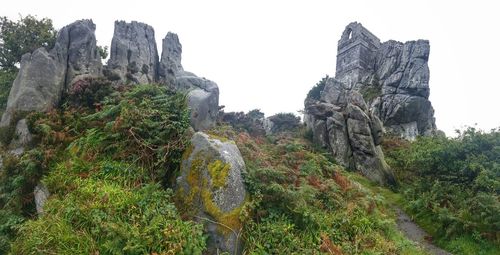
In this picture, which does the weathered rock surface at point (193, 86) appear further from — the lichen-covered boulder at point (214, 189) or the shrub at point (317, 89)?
the shrub at point (317, 89)

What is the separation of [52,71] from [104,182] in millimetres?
7506

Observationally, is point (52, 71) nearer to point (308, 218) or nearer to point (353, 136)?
point (308, 218)

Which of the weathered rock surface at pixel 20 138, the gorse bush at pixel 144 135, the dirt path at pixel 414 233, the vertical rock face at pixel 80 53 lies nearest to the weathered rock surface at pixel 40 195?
the gorse bush at pixel 144 135

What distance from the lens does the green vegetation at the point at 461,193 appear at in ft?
33.4

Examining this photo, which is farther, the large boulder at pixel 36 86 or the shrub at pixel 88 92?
the shrub at pixel 88 92

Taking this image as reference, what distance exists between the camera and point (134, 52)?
862 inches

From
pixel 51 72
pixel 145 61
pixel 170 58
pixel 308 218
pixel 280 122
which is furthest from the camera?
pixel 280 122

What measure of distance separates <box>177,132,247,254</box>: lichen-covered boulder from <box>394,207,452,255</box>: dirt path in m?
6.84

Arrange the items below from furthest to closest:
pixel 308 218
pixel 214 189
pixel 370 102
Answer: pixel 370 102 < pixel 308 218 < pixel 214 189

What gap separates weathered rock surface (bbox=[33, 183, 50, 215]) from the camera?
745 cm

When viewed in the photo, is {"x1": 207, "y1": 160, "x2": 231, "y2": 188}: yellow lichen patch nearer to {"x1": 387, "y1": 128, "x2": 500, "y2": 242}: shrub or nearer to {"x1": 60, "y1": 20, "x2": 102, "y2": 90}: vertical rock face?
{"x1": 387, "y1": 128, "x2": 500, "y2": 242}: shrub

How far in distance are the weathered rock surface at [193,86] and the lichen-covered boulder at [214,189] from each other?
111 inches

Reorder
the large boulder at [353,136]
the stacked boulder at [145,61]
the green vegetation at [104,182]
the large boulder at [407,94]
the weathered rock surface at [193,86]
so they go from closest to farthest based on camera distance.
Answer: the green vegetation at [104,182] → the weathered rock surface at [193,86] → the stacked boulder at [145,61] → the large boulder at [353,136] → the large boulder at [407,94]

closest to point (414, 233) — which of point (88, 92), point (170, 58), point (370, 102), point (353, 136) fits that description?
point (353, 136)
